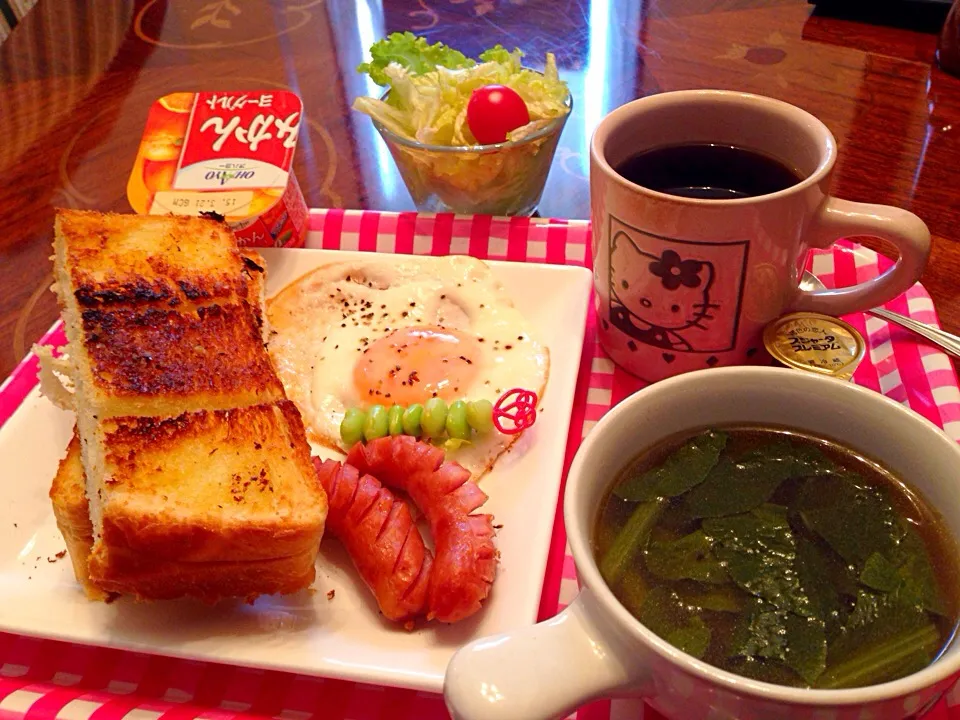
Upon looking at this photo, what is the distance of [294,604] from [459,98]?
1443 mm

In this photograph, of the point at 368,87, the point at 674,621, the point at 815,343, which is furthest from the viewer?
the point at 368,87

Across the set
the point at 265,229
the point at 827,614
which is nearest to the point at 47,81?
the point at 265,229

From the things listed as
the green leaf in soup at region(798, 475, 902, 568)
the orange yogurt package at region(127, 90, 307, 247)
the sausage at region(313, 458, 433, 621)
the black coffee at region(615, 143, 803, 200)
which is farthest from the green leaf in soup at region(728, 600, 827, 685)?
the orange yogurt package at region(127, 90, 307, 247)

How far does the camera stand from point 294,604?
135cm

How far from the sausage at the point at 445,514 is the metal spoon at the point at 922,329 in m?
0.79

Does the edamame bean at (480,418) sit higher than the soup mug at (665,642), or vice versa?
the soup mug at (665,642)

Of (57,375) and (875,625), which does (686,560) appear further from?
(57,375)

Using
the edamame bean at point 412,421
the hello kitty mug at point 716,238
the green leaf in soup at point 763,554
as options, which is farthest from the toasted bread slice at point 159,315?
the green leaf in soup at point 763,554

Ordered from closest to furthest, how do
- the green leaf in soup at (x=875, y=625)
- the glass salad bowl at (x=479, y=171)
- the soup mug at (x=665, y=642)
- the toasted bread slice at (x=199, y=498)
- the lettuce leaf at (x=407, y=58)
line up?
the soup mug at (x=665, y=642), the green leaf in soup at (x=875, y=625), the toasted bread slice at (x=199, y=498), the glass salad bowl at (x=479, y=171), the lettuce leaf at (x=407, y=58)

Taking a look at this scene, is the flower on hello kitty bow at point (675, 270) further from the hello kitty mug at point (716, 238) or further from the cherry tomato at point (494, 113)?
the cherry tomato at point (494, 113)

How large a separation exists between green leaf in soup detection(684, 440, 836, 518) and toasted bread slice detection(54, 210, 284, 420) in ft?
2.89

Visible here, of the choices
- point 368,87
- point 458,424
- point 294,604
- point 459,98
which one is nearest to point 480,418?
point 458,424

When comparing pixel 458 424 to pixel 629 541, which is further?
pixel 458 424

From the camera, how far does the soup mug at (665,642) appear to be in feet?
2.45
